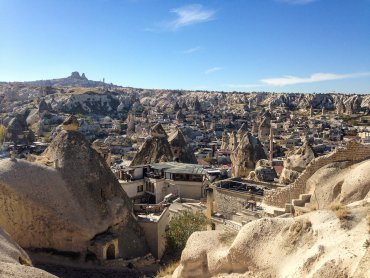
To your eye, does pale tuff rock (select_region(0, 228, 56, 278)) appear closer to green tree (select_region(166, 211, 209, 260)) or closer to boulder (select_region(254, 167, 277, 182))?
green tree (select_region(166, 211, 209, 260))

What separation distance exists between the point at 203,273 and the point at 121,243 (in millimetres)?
9910

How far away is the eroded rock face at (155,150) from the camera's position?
3356 cm

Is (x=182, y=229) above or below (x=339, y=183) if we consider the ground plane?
below

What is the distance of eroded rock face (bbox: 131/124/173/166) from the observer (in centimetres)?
3356

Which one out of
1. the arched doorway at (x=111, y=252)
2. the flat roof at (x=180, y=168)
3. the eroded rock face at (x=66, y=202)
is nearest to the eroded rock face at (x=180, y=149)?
the flat roof at (x=180, y=168)

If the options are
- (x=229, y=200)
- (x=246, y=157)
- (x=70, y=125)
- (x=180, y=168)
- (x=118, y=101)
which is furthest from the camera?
(x=118, y=101)

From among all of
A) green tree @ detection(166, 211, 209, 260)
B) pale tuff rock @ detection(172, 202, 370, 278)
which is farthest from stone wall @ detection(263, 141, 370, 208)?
pale tuff rock @ detection(172, 202, 370, 278)

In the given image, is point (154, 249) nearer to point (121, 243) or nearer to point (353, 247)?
point (121, 243)

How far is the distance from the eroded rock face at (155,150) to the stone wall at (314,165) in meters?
14.8

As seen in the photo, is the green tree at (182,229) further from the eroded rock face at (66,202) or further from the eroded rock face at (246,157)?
the eroded rock face at (246,157)

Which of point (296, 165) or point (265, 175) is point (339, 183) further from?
point (265, 175)

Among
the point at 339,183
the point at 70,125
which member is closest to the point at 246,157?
the point at 70,125

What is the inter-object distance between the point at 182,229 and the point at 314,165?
647 cm

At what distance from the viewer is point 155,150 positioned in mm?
34219
